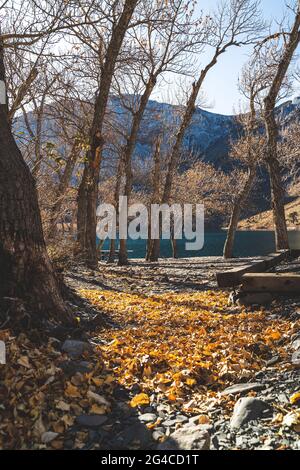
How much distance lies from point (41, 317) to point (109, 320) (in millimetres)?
2060

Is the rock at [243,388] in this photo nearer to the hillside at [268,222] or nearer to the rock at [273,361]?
the rock at [273,361]

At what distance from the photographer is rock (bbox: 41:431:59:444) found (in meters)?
3.62

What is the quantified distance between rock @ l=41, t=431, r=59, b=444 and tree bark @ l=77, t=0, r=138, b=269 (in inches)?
433

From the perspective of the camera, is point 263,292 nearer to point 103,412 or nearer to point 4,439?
point 103,412

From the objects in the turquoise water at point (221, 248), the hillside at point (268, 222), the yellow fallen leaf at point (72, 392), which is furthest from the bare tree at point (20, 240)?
the hillside at point (268, 222)

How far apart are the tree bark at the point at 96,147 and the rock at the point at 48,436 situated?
36.1 ft

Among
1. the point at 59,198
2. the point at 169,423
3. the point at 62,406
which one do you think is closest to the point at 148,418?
the point at 169,423

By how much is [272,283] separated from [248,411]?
15.2 feet

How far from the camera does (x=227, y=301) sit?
937 centimetres

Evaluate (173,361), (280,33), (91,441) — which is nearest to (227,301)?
(173,361)

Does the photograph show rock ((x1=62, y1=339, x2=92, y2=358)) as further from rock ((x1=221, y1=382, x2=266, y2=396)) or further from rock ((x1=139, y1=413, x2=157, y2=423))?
rock ((x1=221, y1=382, x2=266, y2=396))

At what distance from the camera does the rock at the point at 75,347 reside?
215 inches

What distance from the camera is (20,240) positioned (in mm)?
5992

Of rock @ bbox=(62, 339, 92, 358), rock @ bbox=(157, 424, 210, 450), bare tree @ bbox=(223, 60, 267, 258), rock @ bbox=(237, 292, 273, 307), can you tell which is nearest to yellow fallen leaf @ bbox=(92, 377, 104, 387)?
rock @ bbox=(62, 339, 92, 358)
